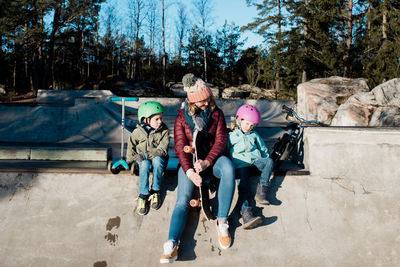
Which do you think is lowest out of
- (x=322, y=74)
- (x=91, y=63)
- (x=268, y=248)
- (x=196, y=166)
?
(x=268, y=248)

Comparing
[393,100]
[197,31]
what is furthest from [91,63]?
[393,100]

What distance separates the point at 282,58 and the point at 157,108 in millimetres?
18560

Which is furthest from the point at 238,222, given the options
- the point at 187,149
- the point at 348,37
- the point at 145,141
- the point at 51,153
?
the point at 348,37

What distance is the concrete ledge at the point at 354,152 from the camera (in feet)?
10.8

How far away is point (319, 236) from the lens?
2.85 m

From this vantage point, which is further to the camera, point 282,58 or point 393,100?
point 282,58

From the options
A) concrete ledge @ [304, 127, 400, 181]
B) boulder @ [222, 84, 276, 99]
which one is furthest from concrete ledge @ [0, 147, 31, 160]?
boulder @ [222, 84, 276, 99]

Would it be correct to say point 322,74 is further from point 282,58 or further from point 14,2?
point 14,2

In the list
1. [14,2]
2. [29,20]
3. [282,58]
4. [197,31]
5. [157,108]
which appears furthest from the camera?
[197,31]

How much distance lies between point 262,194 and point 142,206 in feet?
4.13

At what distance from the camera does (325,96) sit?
12375 mm

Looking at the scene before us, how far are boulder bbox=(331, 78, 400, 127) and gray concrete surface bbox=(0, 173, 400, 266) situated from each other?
24.4 feet

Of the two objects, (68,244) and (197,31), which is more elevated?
(197,31)

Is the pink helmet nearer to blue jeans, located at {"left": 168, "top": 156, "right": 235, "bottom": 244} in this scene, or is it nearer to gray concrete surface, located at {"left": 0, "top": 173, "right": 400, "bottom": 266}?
blue jeans, located at {"left": 168, "top": 156, "right": 235, "bottom": 244}
